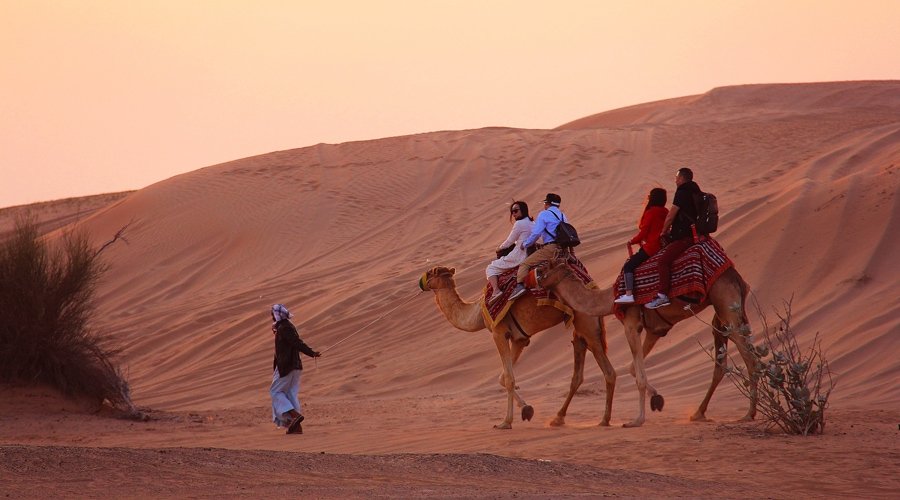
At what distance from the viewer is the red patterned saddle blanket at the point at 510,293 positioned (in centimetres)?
1234

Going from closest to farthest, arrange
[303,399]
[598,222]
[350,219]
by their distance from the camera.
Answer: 1. [303,399]
2. [598,222]
3. [350,219]

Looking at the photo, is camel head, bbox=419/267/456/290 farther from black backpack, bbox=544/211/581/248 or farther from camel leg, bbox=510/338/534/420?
black backpack, bbox=544/211/581/248

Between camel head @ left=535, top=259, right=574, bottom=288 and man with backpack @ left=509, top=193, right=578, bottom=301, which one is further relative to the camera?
man with backpack @ left=509, top=193, right=578, bottom=301

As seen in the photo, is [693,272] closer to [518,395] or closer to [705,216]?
[705,216]

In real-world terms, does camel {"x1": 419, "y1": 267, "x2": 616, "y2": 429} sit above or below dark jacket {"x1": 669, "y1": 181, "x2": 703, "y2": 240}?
below

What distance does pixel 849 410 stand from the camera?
12.3m

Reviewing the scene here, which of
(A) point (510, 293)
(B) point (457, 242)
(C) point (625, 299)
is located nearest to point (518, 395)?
(A) point (510, 293)

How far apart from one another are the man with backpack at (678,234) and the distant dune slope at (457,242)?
2.70 meters

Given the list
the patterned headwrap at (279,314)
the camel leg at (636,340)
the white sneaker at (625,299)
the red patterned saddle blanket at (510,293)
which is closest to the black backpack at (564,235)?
the red patterned saddle blanket at (510,293)

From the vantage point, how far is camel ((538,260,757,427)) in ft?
38.1

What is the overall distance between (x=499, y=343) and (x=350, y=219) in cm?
1548

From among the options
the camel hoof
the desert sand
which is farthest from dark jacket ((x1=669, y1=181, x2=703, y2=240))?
the camel hoof

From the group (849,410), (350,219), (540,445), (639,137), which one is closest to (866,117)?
(639,137)

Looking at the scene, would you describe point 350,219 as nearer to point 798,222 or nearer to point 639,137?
point 639,137
